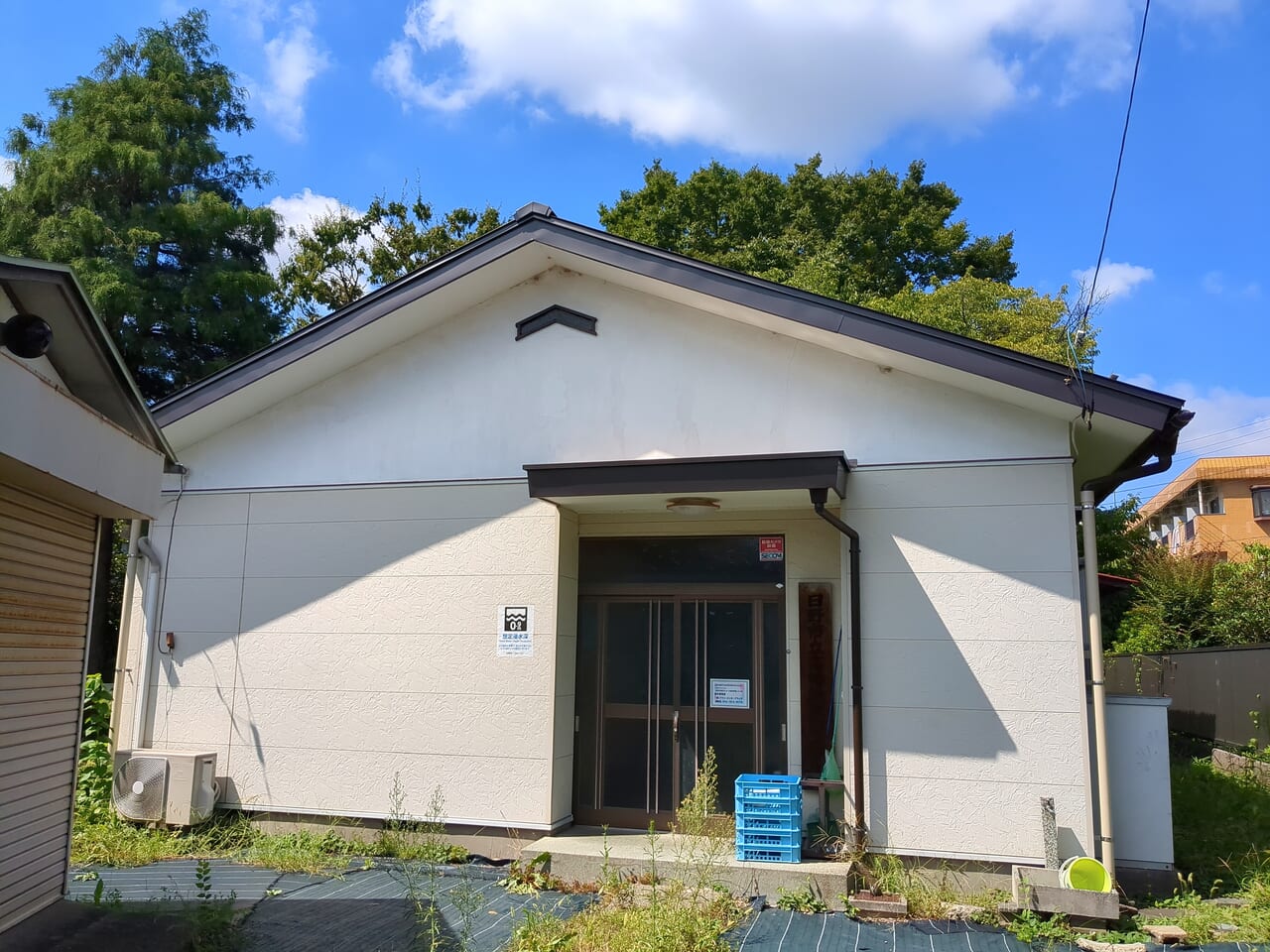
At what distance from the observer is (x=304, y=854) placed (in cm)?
774

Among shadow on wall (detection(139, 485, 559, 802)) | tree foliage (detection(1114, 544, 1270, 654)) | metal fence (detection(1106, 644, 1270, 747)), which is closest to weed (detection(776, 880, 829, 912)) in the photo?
shadow on wall (detection(139, 485, 559, 802))

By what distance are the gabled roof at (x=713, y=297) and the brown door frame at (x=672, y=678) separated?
96.2 inches

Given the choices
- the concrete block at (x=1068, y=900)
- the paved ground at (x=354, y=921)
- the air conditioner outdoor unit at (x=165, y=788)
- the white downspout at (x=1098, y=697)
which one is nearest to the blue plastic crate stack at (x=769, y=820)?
the paved ground at (x=354, y=921)

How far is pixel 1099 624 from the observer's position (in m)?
6.93

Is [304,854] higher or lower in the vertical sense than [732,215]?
lower

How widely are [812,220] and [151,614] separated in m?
22.4

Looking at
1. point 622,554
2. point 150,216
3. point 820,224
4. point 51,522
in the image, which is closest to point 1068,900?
point 622,554

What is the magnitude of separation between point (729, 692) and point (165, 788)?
5.04m

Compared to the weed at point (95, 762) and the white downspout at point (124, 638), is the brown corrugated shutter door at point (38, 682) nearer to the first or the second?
the weed at point (95, 762)

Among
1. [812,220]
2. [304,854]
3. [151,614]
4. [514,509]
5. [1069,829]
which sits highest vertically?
[812,220]

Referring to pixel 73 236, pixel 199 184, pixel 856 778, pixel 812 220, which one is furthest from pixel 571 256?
pixel 812 220

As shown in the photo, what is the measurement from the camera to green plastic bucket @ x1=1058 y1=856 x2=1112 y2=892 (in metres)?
6.32

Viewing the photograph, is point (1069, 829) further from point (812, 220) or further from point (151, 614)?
point (812, 220)

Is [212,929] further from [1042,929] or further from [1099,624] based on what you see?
[1099,624]
